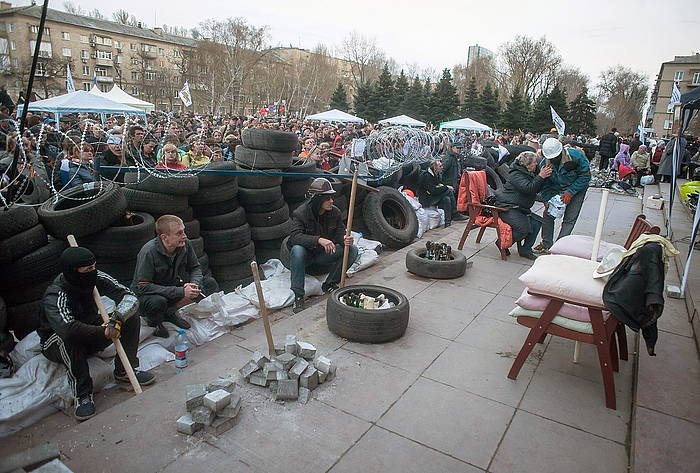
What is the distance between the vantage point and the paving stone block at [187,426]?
9.25ft

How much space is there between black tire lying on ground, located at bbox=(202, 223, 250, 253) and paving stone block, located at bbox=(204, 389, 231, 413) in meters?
3.37

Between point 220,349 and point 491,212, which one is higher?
point 491,212

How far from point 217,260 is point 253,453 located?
3802mm

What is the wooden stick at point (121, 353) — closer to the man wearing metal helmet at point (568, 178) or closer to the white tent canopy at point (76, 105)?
the man wearing metal helmet at point (568, 178)

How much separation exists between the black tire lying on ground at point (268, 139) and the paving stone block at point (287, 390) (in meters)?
4.49

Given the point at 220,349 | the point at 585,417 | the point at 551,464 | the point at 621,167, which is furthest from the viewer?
the point at 621,167

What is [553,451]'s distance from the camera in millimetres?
2789

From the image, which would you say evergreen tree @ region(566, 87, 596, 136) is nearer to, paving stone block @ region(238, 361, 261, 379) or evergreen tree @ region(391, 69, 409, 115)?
evergreen tree @ region(391, 69, 409, 115)

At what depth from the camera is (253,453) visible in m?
2.69

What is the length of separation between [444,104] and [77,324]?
155ft

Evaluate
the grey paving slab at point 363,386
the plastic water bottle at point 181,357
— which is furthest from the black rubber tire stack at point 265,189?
the grey paving slab at point 363,386

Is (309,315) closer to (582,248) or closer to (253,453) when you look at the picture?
(253,453)

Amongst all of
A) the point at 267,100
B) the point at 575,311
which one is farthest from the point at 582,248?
the point at 267,100

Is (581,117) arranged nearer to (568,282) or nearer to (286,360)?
(568,282)
